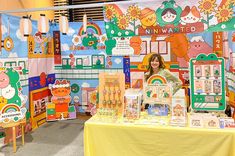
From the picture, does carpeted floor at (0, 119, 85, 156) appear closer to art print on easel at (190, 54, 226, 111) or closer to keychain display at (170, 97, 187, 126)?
keychain display at (170, 97, 187, 126)

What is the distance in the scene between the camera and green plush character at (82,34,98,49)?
17.1ft

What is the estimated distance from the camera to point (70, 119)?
5238mm

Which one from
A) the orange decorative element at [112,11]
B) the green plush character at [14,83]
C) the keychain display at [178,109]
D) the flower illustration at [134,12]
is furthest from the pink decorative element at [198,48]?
the green plush character at [14,83]

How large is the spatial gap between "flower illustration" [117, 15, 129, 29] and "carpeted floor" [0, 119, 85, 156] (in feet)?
5.92

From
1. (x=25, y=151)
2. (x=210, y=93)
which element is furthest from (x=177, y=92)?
(x=25, y=151)

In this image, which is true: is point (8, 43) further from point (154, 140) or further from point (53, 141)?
point (154, 140)

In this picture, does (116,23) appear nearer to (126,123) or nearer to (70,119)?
(126,123)

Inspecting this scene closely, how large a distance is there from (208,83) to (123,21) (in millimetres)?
1180

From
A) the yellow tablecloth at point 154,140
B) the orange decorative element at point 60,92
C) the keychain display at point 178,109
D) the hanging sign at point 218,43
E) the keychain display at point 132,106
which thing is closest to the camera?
the yellow tablecloth at point 154,140

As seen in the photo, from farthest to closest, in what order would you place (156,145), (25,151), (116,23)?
(25,151), (116,23), (156,145)

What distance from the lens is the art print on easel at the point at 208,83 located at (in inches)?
97.4

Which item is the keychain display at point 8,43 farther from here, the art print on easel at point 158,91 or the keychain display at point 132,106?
the art print on easel at point 158,91

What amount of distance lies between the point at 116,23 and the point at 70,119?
2.89 metres

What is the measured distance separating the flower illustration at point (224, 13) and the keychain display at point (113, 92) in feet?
3.89
